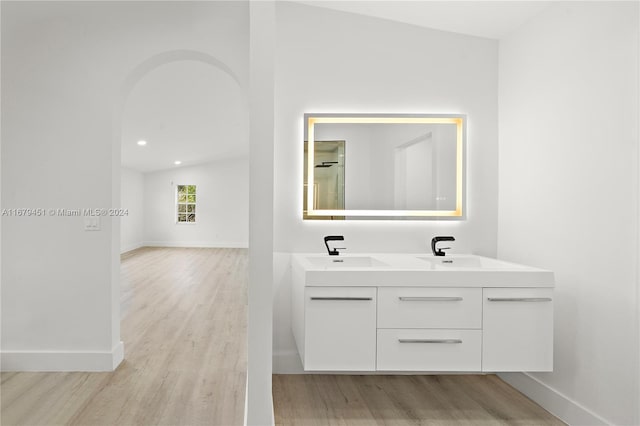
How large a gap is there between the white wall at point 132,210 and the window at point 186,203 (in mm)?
1055

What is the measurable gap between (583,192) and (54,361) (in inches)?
140

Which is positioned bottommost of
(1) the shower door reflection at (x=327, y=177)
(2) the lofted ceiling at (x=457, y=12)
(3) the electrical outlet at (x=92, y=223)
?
(3) the electrical outlet at (x=92, y=223)

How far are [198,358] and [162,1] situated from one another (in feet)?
8.70

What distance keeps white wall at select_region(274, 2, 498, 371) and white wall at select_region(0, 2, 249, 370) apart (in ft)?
1.44

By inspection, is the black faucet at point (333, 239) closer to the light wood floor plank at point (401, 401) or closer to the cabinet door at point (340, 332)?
the cabinet door at point (340, 332)

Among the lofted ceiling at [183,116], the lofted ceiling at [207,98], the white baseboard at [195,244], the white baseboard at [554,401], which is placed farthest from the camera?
the white baseboard at [195,244]

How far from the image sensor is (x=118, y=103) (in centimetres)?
286

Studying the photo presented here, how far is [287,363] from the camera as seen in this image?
2812 mm

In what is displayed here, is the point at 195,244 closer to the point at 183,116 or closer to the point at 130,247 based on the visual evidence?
the point at 130,247

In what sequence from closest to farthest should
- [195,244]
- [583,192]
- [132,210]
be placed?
1. [583,192]
2. [132,210]
3. [195,244]

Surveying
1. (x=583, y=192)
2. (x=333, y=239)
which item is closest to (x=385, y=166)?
(x=333, y=239)

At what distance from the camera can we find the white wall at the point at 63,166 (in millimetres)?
2758

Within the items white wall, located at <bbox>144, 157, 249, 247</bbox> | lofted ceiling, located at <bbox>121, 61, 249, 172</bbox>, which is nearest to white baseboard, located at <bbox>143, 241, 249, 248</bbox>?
white wall, located at <bbox>144, 157, 249, 247</bbox>

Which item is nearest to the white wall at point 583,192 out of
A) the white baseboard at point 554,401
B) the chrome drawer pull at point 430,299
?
the white baseboard at point 554,401
